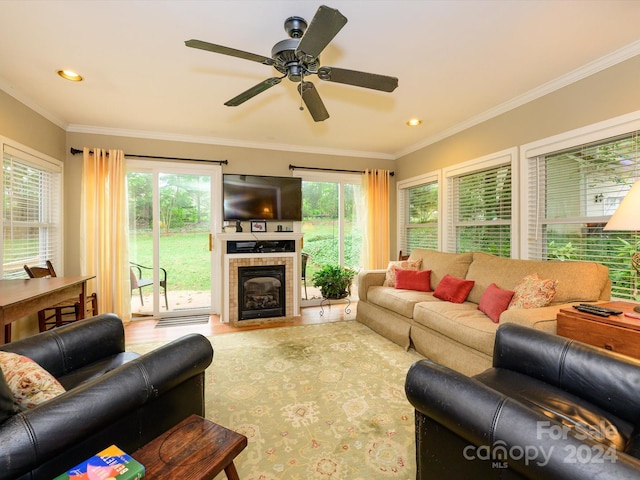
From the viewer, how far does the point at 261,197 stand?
14.5 ft

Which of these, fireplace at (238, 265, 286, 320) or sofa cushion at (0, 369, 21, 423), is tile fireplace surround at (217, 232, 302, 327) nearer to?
fireplace at (238, 265, 286, 320)

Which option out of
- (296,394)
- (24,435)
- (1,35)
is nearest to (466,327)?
(296,394)

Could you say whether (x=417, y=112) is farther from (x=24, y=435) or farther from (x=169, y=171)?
(x=24, y=435)

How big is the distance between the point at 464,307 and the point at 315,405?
5.52 feet

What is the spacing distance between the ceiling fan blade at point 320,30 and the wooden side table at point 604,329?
217cm

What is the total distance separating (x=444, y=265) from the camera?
11.6 ft

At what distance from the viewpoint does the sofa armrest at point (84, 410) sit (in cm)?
84

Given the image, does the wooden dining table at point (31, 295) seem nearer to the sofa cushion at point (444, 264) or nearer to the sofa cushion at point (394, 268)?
the sofa cushion at point (394, 268)

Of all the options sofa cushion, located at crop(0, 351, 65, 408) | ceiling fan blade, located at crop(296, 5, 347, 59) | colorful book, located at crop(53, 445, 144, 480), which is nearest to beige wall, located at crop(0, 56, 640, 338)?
ceiling fan blade, located at crop(296, 5, 347, 59)

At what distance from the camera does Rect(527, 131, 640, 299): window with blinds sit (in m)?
2.38

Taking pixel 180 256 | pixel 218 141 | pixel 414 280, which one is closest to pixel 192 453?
pixel 414 280

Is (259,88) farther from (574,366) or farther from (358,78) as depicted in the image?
(574,366)

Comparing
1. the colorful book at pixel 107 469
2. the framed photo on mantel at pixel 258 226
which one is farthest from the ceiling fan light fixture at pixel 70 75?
the colorful book at pixel 107 469

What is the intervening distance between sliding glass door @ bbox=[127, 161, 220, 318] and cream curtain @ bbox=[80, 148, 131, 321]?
0.55ft
